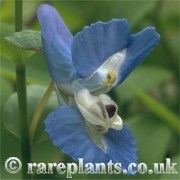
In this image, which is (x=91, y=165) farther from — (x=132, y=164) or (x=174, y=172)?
(x=174, y=172)

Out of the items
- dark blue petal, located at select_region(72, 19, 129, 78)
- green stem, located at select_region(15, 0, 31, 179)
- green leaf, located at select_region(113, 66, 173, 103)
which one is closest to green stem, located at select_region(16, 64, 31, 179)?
green stem, located at select_region(15, 0, 31, 179)

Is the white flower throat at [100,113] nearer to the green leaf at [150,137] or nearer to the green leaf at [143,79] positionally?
the green leaf at [150,137]

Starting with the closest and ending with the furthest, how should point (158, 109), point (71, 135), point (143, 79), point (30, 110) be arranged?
1. point (71, 135)
2. point (30, 110)
3. point (158, 109)
4. point (143, 79)

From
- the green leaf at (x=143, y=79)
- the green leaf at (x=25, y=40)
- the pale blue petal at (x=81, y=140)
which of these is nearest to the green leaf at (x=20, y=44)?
the green leaf at (x=25, y=40)

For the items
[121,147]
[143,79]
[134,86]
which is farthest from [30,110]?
[143,79]

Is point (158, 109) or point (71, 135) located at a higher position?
point (158, 109)

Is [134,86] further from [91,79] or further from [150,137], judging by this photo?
[91,79]
